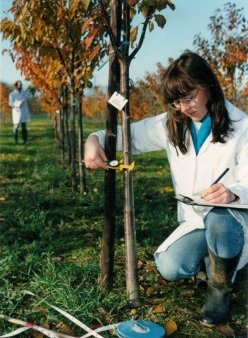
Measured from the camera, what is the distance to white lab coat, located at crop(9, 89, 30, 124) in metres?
12.2

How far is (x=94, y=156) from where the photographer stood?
233cm

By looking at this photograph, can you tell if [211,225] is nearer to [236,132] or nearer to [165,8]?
[236,132]

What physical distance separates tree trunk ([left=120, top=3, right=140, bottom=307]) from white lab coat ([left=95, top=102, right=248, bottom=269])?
171 mm

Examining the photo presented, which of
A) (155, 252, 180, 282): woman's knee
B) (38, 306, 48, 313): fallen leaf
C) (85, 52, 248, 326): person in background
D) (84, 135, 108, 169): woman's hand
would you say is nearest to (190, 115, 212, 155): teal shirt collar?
(85, 52, 248, 326): person in background

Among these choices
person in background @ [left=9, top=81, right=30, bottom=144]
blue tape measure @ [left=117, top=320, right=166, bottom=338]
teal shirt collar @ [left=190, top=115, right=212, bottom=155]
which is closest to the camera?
blue tape measure @ [left=117, top=320, right=166, bottom=338]

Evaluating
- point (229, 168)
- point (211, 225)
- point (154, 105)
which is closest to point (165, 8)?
point (229, 168)

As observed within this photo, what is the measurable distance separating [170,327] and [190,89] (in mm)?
1232

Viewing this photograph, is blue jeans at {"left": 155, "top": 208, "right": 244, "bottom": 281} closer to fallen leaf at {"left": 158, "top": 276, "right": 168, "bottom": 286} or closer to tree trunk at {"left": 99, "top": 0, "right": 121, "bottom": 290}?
fallen leaf at {"left": 158, "top": 276, "right": 168, "bottom": 286}

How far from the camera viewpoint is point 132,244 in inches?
94.8

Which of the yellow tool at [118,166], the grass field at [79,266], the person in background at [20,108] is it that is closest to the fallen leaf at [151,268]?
the grass field at [79,266]

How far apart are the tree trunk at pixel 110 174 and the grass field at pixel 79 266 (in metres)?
0.13

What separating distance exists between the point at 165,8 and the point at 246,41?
680 cm

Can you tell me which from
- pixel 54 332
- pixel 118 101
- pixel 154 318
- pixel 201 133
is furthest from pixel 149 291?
pixel 118 101

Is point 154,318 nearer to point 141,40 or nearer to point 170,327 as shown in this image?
point 170,327
